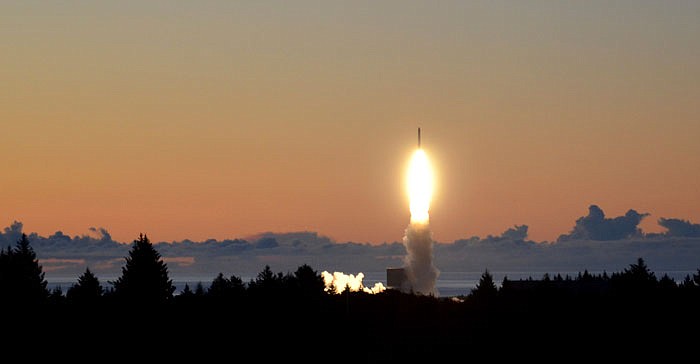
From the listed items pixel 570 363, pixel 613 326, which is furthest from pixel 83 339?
pixel 613 326

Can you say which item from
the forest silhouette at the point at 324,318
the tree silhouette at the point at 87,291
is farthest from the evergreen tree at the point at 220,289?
the tree silhouette at the point at 87,291

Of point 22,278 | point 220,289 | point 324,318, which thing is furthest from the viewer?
point 220,289

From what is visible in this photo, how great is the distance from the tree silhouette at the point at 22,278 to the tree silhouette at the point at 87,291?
→ 495cm

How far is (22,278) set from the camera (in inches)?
5172

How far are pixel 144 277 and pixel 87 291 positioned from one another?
6134 millimetres

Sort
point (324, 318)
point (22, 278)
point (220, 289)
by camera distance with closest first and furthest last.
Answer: point (22, 278)
point (324, 318)
point (220, 289)

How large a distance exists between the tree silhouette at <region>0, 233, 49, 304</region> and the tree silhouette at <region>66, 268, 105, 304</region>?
4.95 metres

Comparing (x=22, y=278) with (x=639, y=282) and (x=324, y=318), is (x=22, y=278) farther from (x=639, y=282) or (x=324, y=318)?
(x=639, y=282)

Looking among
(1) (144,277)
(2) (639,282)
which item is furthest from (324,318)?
(2) (639,282)

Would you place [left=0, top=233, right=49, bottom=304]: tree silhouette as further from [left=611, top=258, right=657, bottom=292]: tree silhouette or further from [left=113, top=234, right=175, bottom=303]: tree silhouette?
[left=611, top=258, right=657, bottom=292]: tree silhouette

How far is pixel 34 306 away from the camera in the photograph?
12788 cm

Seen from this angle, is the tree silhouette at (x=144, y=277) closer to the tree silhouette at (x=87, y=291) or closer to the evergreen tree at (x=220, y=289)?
the tree silhouette at (x=87, y=291)

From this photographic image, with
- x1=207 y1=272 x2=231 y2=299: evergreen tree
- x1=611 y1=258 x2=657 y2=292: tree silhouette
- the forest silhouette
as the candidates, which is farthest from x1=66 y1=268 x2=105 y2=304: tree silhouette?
x1=611 y1=258 x2=657 y2=292: tree silhouette

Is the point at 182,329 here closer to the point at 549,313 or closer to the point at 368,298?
the point at 549,313
